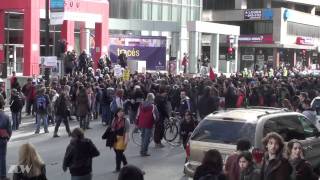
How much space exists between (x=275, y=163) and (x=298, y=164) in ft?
1.67

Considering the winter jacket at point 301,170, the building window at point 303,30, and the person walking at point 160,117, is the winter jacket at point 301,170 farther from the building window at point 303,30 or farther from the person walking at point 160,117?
the building window at point 303,30

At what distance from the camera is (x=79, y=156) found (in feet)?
33.6

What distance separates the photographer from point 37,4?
3922cm

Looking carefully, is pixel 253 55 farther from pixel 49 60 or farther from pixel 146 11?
pixel 49 60

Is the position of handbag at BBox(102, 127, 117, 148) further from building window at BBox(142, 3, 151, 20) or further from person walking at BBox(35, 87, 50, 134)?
building window at BBox(142, 3, 151, 20)

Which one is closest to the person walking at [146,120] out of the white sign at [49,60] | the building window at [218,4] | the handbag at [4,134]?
the handbag at [4,134]

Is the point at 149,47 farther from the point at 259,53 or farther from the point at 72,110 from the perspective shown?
the point at 259,53

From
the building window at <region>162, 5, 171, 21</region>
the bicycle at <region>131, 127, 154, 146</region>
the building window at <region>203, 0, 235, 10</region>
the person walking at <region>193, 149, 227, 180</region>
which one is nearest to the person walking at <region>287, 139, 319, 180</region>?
the person walking at <region>193, 149, 227, 180</region>

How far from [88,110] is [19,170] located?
43.4 ft

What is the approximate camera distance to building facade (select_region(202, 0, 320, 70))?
84688 mm

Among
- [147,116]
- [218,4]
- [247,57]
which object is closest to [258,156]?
[147,116]

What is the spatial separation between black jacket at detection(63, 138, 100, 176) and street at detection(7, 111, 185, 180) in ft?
12.1

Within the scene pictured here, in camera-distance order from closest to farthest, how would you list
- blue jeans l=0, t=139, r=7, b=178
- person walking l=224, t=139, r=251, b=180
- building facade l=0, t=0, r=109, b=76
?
person walking l=224, t=139, r=251, b=180
blue jeans l=0, t=139, r=7, b=178
building facade l=0, t=0, r=109, b=76

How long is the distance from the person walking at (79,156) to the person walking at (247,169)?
290cm
